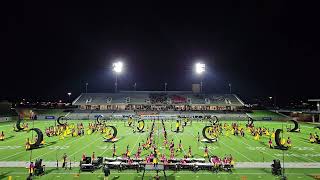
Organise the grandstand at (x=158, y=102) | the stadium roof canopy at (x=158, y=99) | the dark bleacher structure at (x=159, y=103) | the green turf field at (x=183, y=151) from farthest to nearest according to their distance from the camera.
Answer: the stadium roof canopy at (x=158, y=99), the grandstand at (x=158, y=102), the dark bleacher structure at (x=159, y=103), the green turf field at (x=183, y=151)

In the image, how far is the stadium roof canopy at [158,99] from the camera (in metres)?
95.4

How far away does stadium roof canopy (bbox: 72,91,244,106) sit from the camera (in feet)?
313

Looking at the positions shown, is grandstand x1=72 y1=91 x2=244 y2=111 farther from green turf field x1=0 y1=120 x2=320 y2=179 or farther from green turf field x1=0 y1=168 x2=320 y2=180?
green turf field x1=0 y1=168 x2=320 y2=180

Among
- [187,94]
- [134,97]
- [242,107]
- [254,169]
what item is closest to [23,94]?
[134,97]

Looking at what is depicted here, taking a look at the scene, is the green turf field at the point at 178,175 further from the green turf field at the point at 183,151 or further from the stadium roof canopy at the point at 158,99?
the stadium roof canopy at the point at 158,99

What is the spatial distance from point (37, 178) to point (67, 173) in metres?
2.19

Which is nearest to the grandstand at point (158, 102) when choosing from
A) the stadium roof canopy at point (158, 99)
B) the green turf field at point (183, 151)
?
the stadium roof canopy at point (158, 99)

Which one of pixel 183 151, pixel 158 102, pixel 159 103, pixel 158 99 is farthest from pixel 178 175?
pixel 158 99

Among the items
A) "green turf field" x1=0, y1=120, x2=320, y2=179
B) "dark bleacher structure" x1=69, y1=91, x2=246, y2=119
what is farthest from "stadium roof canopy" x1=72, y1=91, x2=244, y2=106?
"green turf field" x1=0, y1=120, x2=320, y2=179

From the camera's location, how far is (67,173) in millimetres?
22406

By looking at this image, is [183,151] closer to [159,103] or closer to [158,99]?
[159,103]

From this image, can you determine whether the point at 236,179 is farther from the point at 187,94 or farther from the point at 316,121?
→ the point at 187,94

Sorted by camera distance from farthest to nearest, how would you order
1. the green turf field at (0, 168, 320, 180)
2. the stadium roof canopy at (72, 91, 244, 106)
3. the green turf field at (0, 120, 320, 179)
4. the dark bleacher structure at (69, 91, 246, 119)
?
the stadium roof canopy at (72, 91, 244, 106), the dark bleacher structure at (69, 91, 246, 119), the green turf field at (0, 120, 320, 179), the green turf field at (0, 168, 320, 180)

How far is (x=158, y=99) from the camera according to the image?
98.1m
